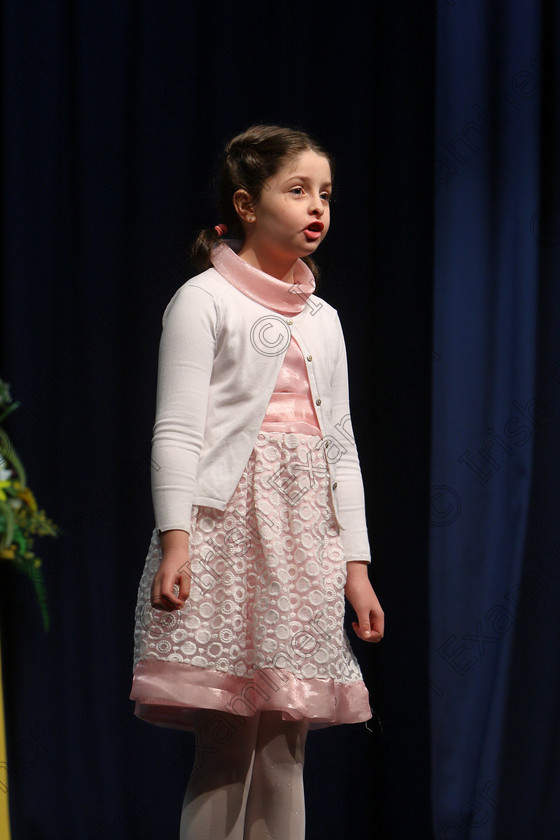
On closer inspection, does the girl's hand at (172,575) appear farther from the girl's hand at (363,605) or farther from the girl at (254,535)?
the girl's hand at (363,605)

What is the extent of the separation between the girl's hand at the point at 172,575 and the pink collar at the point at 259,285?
0.42m

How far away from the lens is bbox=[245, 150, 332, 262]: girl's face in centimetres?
175

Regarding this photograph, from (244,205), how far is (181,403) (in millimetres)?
384

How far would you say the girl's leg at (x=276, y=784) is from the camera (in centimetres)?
164

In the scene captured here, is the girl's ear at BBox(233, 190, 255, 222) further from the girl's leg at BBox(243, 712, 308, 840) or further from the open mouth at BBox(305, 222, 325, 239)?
the girl's leg at BBox(243, 712, 308, 840)

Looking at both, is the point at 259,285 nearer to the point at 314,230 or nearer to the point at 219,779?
the point at 314,230

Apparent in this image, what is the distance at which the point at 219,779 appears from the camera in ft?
5.33

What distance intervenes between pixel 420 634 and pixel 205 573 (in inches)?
38.0

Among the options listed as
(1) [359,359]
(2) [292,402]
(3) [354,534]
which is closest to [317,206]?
(2) [292,402]

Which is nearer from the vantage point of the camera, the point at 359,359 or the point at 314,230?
the point at 314,230

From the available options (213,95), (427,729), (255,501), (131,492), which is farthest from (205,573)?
(213,95)

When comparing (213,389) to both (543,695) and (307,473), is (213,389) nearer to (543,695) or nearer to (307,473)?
(307,473)

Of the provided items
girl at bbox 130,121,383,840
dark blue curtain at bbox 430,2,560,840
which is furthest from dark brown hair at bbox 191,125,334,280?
dark blue curtain at bbox 430,2,560,840

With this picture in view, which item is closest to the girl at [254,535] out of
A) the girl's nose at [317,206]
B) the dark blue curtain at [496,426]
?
the girl's nose at [317,206]
